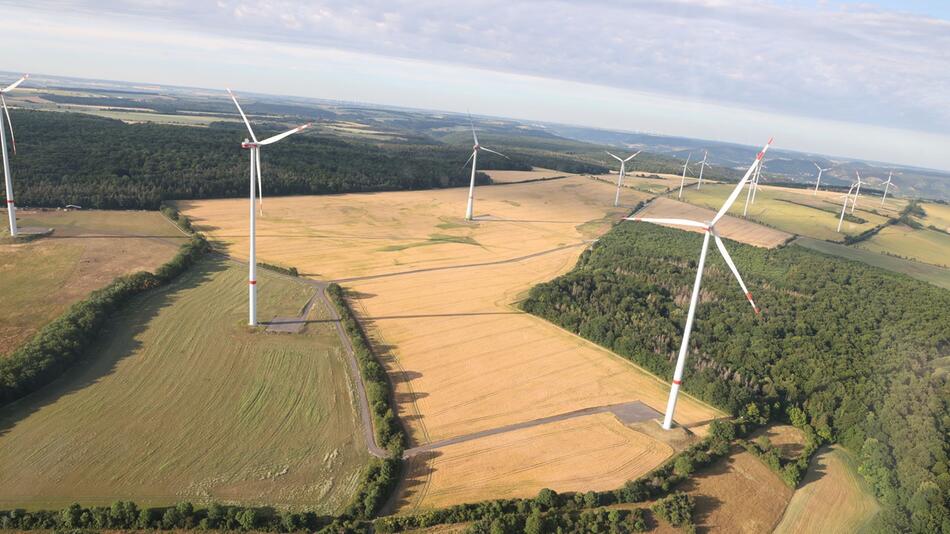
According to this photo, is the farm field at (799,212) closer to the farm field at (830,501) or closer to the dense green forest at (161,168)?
the dense green forest at (161,168)

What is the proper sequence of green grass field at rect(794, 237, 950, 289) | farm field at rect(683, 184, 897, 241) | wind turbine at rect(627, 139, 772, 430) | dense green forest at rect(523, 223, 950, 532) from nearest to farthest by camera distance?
wind turbine at rect(627, 139, 772, 430), dense green forest at rect(523, 223, 950, 532), green grass field at rect(794, 237, 950, 289), farm field at rect(683, 184, 897, 241)

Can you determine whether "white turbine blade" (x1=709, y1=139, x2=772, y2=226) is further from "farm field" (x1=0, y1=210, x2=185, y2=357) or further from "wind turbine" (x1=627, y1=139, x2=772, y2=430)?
"farm field" (x1=0, y1=210, x2=185, y2=357)

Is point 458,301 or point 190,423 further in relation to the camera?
point 458,301

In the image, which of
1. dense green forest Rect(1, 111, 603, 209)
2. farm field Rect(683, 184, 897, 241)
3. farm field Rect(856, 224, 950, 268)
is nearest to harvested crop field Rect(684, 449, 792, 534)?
farm field Rect(683, 184, 897, 241)

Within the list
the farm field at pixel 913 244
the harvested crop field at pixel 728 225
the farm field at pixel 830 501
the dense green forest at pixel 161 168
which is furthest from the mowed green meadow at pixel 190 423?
the farm field at pixel 913 244

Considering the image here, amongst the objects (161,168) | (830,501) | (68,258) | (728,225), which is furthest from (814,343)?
(161,168)

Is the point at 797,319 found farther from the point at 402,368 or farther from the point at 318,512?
the point at 318,512

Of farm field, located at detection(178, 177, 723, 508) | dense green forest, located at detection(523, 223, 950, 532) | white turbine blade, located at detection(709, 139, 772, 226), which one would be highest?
white turbine blade, located at detection(709, 139, 772, 226)

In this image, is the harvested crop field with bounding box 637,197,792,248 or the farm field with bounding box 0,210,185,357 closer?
the farm field with bounding box 0,210,185,357

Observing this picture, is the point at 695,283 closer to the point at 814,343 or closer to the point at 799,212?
the point at 814,343
